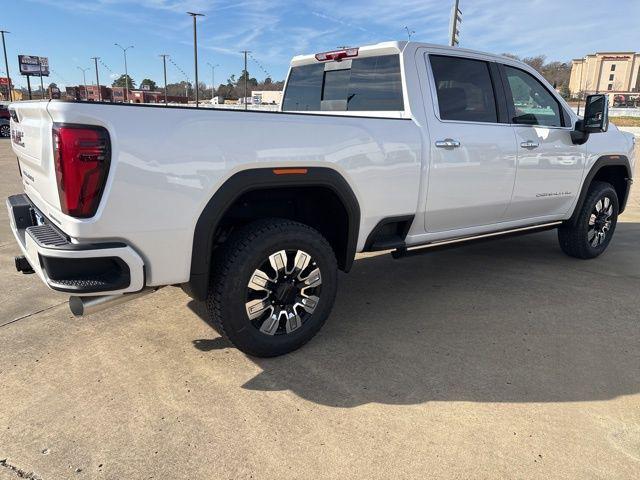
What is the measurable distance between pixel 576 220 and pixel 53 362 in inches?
193

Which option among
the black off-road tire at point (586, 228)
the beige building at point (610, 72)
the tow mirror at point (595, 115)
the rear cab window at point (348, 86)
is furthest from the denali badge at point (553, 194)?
the beige building at point (610, 72)

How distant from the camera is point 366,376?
299 centimetres

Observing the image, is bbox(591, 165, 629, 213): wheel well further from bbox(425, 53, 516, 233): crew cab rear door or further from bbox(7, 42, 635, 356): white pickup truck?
bbox(425, 53, 516, 233): crew cab rear door

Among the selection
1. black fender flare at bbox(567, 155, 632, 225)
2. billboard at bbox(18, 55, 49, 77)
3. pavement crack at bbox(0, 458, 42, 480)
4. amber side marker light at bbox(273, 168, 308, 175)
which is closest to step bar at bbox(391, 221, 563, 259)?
black fender flare at bbox(567, 155, 632, 225)

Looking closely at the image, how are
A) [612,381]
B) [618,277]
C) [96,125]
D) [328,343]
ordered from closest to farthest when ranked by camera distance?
[96,125]
[612,381]
[328,343]
[618,277]

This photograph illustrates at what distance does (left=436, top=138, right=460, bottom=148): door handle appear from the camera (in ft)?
11.9

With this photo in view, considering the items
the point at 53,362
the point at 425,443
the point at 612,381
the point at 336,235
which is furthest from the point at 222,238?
the point at 612,381

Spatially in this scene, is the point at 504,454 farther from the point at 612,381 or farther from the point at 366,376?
the point at 612,381

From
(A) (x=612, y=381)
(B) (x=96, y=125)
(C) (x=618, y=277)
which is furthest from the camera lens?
(C) (x=618, y=277)

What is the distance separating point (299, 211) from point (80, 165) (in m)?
1.55

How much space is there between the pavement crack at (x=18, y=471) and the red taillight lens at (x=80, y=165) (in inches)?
44.6

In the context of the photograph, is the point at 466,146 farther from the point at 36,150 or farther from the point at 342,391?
the point at 36,150

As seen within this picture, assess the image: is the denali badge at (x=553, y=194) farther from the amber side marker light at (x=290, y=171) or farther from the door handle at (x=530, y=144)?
the amber side marker light at (x=290, y=171)

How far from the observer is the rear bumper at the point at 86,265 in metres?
2.36
